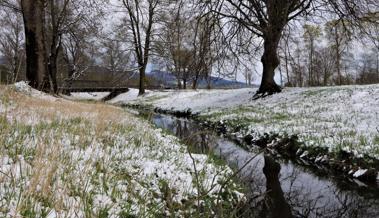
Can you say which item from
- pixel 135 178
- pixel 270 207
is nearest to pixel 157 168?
pixel 135 178

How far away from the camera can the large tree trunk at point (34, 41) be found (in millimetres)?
14328

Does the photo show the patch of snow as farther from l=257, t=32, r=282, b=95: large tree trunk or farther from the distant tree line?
l=257, t=32, r=282, b=95: large tree trunk

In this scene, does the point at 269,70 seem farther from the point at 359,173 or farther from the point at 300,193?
the point at 300,193

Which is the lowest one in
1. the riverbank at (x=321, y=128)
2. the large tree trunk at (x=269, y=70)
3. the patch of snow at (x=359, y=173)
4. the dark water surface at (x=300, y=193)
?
the dark water surface at (x=300, y=193)

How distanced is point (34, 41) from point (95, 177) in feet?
39.9

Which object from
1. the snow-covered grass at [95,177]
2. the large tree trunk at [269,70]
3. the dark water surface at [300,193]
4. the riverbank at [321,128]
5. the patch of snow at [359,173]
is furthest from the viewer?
the large tree trunk at [269,70]

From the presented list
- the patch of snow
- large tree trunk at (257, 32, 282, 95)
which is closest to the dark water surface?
the patch of snow

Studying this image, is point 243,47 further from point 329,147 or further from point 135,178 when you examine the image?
point 135,178

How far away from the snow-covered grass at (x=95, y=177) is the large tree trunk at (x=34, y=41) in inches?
346

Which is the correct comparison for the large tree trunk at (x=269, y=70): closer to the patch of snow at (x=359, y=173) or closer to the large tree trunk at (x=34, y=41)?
the large tree trunk at (x=34, y=41)

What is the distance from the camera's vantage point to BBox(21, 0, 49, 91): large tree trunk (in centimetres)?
1433

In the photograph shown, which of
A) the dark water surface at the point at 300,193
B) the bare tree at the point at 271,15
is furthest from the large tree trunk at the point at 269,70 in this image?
the dark water surface at the point at 300,193

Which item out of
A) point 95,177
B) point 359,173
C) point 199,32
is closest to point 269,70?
point 199,32

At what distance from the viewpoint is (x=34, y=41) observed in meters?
14.6
